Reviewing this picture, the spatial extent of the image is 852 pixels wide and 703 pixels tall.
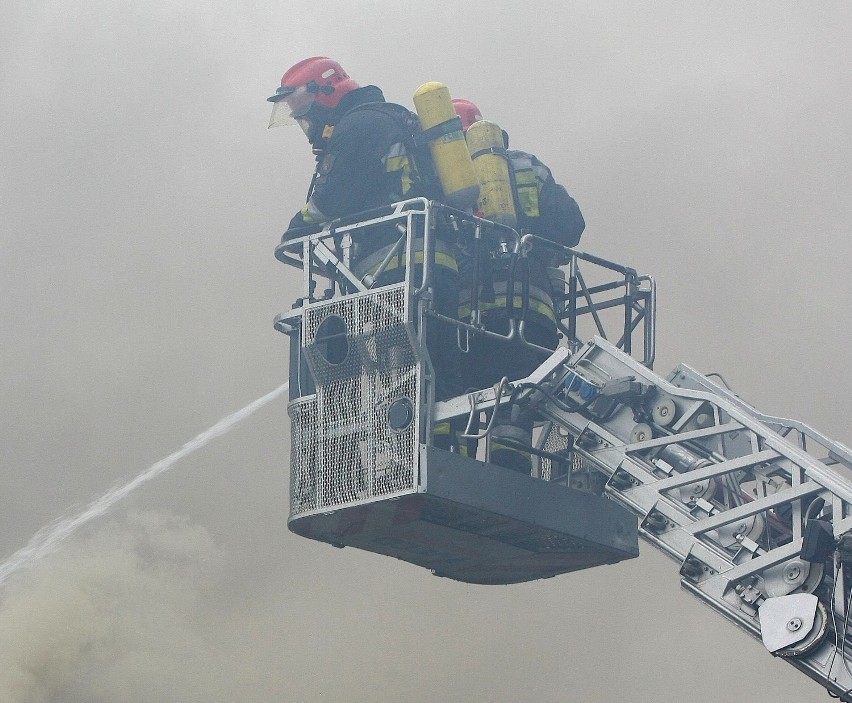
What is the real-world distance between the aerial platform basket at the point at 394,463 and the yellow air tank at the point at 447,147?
0.67 metres

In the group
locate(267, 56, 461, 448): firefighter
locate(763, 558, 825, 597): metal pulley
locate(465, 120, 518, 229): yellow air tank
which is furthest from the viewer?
locate(465, 120, 518, 229): yellow air tank

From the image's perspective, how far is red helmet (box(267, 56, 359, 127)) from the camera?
19375 millimetres

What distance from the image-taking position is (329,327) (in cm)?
1788

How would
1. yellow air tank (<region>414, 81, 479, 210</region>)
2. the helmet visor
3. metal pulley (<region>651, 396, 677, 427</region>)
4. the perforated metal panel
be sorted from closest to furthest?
1. metal pulley (<region>651, 396, 677, 427</region>)
2. the perforated metal panel
3. yellow air tank (<region>414, 81, 479, 210</region>)
4. the helmet visor

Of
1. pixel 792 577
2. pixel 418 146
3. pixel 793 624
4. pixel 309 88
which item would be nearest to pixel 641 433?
pixel 792 577

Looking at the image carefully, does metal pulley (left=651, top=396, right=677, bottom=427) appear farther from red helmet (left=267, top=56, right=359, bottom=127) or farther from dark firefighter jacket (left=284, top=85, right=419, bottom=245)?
red helmet (left=267, top=56, right=359, bottom=127)

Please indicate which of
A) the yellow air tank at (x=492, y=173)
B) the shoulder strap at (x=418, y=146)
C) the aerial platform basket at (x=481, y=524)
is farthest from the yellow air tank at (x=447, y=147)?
the aerial platform basket at (x=481, y=524)

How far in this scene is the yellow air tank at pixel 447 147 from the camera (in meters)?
18.5

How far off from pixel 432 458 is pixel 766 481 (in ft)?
10.3

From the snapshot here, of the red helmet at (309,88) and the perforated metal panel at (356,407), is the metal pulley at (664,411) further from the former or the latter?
the red helmet at (309,88)

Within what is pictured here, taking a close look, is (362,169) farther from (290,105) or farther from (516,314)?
(516,314)

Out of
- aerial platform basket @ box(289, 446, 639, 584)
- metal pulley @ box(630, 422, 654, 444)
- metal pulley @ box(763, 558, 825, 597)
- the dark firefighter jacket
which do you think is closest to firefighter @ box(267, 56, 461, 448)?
the dark firefighter jacket

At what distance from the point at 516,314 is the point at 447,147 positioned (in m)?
1.96

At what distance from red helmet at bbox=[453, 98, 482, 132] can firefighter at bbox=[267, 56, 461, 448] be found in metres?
1.86
